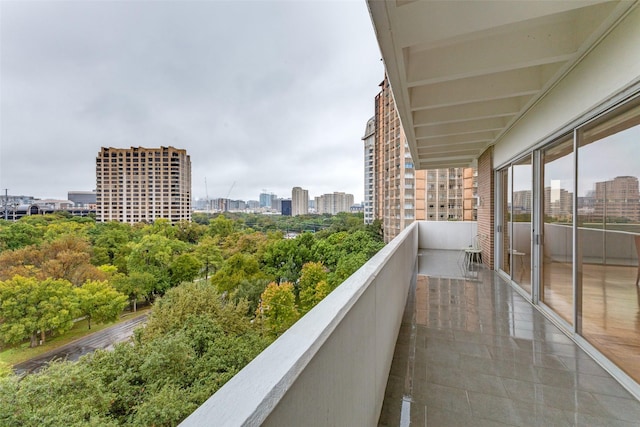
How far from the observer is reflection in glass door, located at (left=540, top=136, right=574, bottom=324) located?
113 inches

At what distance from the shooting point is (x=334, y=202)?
198 feet

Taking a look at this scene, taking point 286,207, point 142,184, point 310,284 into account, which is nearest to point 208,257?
point 310,284

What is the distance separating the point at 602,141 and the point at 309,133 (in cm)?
4092

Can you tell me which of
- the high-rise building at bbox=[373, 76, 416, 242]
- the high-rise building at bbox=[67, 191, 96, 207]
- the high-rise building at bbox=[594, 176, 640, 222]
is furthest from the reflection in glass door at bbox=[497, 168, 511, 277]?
the high-rise building at bbox=[67, 191, 96, 207]

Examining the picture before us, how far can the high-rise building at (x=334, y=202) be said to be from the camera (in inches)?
2207

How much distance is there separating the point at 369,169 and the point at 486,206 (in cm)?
5724

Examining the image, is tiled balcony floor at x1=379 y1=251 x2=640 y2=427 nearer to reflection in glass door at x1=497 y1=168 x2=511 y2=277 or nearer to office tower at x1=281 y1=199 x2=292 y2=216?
reflection in glass door at x1=497 y1=168 x2=511 y2=277

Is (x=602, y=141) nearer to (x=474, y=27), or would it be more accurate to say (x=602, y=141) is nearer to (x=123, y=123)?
(x=474, y=27)

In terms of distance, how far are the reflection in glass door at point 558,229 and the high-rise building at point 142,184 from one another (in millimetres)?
47679

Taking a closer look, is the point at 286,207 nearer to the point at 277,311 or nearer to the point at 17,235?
the point at 17,235

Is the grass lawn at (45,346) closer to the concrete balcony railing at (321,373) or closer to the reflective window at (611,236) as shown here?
the concrete balcony railing at (321,373)

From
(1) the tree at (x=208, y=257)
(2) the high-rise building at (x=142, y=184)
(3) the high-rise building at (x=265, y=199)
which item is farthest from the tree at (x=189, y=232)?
(3) the high-rise building at (x=265, y=199)

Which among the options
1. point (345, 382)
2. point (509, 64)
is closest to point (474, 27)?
point (509, 64)

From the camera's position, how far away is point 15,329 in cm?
1430
